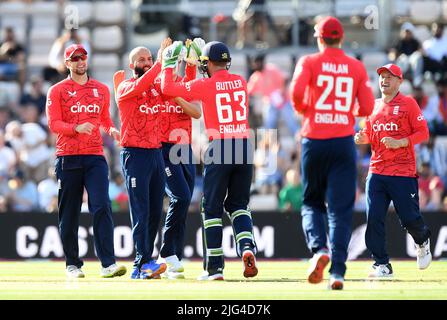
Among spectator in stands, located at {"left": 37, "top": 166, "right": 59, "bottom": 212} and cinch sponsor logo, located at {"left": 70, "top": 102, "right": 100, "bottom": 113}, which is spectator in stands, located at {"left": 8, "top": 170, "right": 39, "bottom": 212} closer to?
spectator in stands, located at {"left": 37, "top": 166, "right": 59, "bottom": 212}

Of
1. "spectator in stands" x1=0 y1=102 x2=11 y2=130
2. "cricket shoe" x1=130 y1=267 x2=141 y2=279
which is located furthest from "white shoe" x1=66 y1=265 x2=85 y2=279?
"spectator in stands" x1=0 y1=102 x2=11 y2=130

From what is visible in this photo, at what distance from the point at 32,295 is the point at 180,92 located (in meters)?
2.54

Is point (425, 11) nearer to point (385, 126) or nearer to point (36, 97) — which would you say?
point (36, 97)

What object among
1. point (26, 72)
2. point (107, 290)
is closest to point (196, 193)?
point (26, 72)

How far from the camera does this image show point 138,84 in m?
11.7

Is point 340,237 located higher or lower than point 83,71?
lower

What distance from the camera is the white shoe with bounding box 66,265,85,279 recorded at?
483 inches

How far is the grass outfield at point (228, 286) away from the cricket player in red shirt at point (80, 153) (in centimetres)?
48

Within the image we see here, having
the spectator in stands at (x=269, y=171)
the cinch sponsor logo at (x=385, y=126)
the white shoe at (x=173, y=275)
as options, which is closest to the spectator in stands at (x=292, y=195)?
the spectator in stands at (x=269, y=171)

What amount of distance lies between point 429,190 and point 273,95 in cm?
332

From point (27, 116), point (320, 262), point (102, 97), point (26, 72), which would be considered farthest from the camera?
point (26, 72)

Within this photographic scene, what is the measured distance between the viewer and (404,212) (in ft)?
41.5

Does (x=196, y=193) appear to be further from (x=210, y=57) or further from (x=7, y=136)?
(x=210, y=57)

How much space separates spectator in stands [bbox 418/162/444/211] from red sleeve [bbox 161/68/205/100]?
7.64 metres
